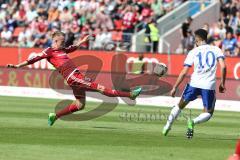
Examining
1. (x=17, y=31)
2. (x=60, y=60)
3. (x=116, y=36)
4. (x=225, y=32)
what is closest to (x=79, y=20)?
(x=116, y=36)

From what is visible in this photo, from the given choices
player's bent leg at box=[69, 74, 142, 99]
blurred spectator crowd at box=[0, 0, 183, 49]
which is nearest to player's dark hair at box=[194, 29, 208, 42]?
player's bent leg at box=[69, 74, 142, 99]

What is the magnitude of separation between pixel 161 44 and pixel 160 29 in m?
1.45

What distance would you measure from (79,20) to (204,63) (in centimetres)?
2215

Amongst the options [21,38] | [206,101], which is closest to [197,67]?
[206,101]

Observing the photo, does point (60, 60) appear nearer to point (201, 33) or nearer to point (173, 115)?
point (173, 115)

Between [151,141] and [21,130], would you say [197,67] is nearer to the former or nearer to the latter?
[151,141]

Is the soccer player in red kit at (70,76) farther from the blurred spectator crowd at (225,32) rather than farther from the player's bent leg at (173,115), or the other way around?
the blurred spectator crowd at (225,32)

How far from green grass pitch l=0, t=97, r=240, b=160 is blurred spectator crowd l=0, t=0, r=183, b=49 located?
46.9ft

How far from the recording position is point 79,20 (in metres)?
36.7

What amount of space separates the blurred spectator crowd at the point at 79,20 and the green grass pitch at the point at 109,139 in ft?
46.9

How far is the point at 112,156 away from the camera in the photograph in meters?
12.1

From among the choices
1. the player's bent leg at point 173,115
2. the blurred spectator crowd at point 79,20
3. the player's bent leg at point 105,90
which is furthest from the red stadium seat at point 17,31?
the player's bent leg at point 173,115

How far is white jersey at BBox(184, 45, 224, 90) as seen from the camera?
14.9m

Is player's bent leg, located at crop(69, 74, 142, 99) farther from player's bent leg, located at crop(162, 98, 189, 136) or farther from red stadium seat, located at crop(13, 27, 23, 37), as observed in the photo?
red stadium seat, located at crop(13, 27, 23, 37)
